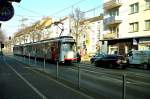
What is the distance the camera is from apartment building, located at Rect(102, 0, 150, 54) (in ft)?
172

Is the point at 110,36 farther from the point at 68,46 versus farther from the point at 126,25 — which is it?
the point at 68,46

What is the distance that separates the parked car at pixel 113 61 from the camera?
3978cm

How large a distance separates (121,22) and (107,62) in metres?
20.0

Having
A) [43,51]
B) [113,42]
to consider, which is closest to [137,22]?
[113,42]

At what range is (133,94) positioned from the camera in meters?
14.0

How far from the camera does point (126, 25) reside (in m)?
58.4

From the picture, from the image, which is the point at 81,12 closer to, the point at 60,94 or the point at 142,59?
the point at 142,59

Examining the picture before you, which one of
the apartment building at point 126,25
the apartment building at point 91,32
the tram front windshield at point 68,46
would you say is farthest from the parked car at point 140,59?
the apartment building at point 91,32

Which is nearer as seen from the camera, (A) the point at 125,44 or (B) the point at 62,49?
(B) the point at 62,49

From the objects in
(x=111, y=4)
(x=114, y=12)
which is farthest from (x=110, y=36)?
(x=111, y=4)

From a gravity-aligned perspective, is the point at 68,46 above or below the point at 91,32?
below

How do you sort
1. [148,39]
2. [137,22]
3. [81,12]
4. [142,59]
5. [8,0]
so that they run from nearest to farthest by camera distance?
[8,0]
[142,59]
[148,39]
[137,22]
[81,12]

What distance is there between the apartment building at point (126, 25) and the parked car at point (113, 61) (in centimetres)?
1032

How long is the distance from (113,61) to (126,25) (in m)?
19.1
